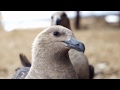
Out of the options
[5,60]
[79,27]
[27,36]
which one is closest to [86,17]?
[79,27]

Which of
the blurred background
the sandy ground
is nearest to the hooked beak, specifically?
the blurred background

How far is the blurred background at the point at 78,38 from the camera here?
21.9 feet

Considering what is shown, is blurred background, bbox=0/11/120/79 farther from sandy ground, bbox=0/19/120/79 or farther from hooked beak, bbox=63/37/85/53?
hooked beak, bbox=63/37/85/53

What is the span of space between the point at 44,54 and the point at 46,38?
14cm

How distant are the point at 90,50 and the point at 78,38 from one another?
4.63 feet

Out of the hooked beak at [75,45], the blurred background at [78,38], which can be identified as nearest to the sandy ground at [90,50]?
the blurred background at [78,38]

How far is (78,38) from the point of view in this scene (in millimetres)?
9641

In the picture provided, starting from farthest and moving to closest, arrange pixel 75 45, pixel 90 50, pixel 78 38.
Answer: pixel 78 38 → pixel 90 50 → pixel 75 45

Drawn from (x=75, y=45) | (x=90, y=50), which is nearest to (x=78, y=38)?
(x=90, y=50)

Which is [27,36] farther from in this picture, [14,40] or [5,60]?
[5,60]

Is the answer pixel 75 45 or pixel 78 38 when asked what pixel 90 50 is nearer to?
pixel 78 38
